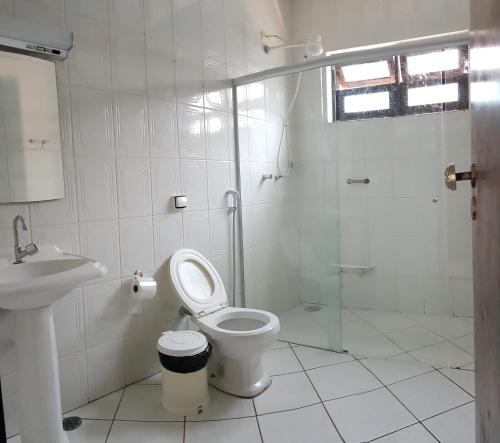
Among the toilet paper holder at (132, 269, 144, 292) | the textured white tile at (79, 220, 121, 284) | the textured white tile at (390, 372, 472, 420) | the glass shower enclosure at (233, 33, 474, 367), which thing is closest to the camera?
the textured white tile at (390, 372, 472, 420)

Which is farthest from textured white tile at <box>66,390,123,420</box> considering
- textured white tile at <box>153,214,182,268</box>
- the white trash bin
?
textured white tile at <box>153,214,182,268</box>

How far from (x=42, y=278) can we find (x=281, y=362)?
150 centimetres

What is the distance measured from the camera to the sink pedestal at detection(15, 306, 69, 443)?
144 cm

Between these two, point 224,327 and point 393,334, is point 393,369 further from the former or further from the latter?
point 224,327

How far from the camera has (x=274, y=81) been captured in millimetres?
2871

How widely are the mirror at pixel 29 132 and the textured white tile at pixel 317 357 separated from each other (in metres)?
1.63

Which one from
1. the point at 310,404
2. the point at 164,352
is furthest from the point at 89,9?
the point at 310,404

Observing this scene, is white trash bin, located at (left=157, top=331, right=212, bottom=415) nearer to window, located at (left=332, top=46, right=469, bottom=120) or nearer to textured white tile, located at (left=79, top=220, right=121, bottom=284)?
textured white tile, located at (left=79, top=220, right=121, bottom=284)

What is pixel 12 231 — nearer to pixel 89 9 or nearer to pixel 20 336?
pixel 20 336

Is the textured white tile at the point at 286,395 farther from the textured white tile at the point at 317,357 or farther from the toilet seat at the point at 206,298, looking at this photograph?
the toilet seat at the point at 206,298

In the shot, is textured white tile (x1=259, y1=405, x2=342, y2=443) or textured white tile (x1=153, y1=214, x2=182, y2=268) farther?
textured white tile (x1=153, y1=214, x2=182, y2=268)

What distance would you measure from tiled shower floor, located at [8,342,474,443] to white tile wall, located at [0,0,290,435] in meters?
0.26

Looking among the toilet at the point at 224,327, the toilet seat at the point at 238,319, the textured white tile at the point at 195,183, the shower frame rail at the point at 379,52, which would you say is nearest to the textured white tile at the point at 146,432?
the toilet at the point at 224,327

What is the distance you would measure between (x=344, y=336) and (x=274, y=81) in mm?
1855
